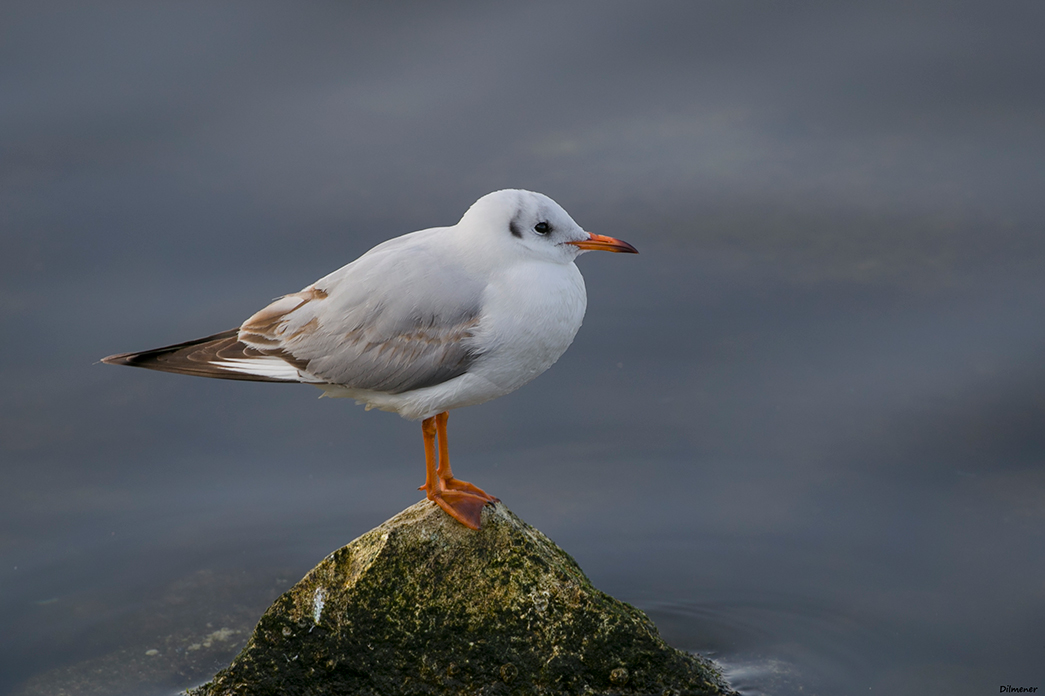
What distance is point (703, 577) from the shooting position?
8047mm

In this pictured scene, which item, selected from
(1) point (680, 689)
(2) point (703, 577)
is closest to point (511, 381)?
(1) point (680, 689)

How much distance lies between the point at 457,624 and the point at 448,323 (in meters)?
1.53

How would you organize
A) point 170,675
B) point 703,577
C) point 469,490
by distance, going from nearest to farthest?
point 469,490 < point 170,675 < point 703,577

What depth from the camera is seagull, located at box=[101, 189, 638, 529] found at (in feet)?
20.0

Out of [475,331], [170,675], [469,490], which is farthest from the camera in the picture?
[170,675]

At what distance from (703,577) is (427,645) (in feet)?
8.56

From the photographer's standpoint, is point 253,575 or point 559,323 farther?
point 253,575

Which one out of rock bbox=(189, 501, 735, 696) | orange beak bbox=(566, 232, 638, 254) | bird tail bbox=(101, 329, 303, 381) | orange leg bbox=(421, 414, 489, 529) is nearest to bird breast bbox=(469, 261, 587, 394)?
orange beak bbox=(566, 232, 638, 254)

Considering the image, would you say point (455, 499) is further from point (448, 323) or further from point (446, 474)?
point (448, 323)

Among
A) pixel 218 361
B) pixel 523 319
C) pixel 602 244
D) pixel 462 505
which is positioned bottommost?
pixel 462 505

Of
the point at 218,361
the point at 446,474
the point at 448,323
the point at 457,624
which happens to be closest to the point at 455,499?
the point at 446,474

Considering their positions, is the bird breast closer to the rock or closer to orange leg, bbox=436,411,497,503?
orange leg, bbox=436,411,497,503

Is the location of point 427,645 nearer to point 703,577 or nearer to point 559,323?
point 559,323

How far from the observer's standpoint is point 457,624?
6035 mm
